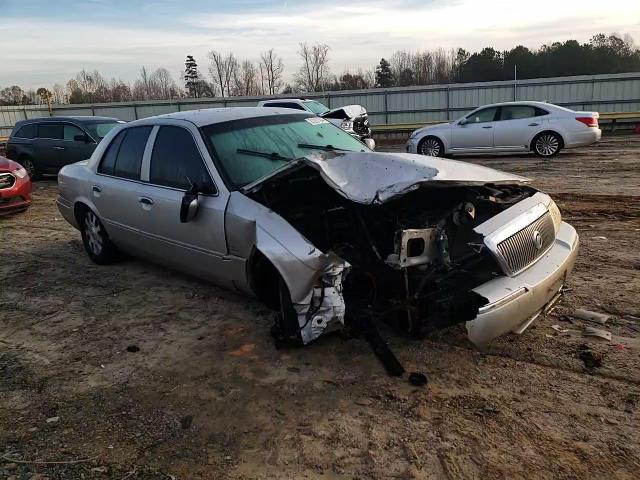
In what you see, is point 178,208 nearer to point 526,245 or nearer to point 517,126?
point 526,245

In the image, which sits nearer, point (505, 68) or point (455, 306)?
point (455, 306)

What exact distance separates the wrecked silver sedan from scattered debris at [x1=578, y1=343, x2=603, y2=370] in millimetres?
352

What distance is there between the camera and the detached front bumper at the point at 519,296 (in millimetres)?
2965

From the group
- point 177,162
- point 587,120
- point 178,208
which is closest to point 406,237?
point 178,208

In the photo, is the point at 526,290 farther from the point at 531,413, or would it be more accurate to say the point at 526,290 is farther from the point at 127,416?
the point at 127,416

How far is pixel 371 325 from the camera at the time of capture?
3771mm

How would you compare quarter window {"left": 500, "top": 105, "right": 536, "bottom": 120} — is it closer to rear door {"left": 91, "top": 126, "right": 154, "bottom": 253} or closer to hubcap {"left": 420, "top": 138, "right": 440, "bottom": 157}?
hubcap {"left": 420, "top": 138, "right": 440, "bottom": 157}

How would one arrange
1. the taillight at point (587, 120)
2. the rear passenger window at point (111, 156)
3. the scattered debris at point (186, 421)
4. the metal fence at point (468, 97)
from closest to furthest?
the scattered debris at point (186, 421), the rear passenger window at point (111, 156), the taillight at point (587, 120), the metal fence at point (468, 97)

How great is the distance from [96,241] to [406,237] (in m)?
4.12

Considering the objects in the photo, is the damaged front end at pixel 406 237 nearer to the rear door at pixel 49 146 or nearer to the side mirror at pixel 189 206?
the side mirror at pixel 189 206

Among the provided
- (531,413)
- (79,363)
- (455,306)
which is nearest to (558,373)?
(531,413)

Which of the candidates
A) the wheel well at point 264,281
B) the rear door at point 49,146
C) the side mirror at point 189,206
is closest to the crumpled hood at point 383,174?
the wheel well at point 264,281

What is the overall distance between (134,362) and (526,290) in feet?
8.81

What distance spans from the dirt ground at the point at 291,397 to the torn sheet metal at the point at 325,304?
0.25 m
